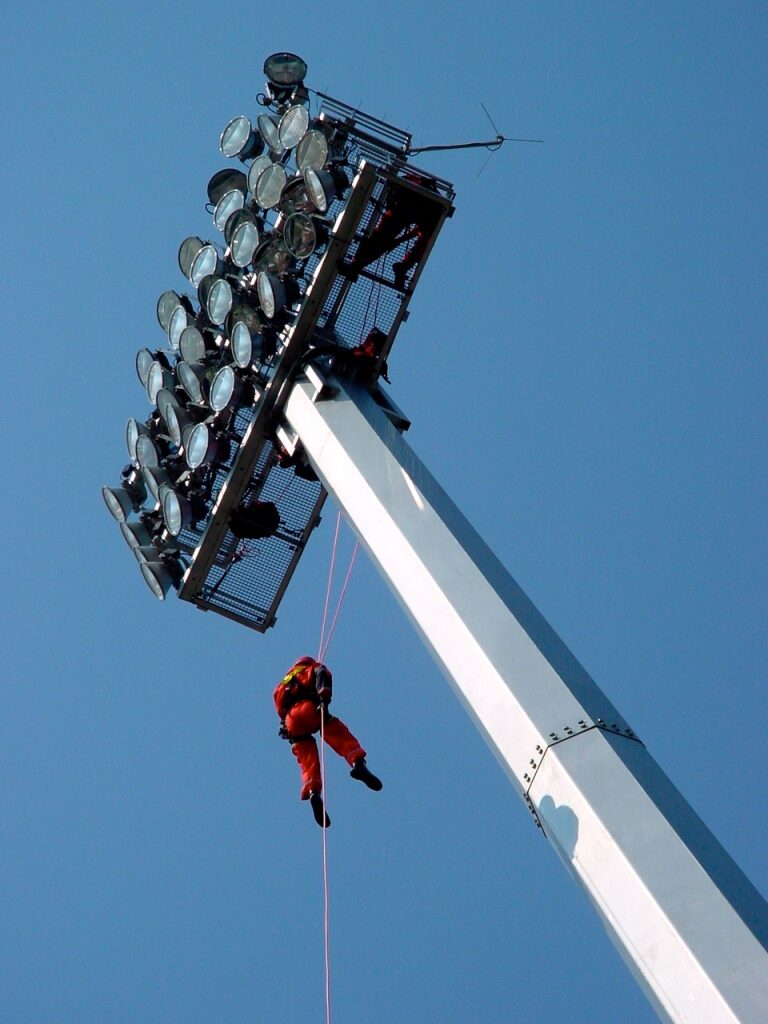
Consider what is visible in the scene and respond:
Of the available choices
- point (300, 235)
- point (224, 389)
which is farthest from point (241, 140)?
point (224, 389)

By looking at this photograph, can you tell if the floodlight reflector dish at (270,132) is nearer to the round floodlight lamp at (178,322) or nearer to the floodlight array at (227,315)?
the floodlight array at (227,315)

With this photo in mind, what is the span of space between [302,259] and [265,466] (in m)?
2.63

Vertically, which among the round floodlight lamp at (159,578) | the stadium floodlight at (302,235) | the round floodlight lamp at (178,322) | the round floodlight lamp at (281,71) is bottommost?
the round floodlight lamp at (159,578)

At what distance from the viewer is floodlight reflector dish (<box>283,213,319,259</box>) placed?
17844 mm

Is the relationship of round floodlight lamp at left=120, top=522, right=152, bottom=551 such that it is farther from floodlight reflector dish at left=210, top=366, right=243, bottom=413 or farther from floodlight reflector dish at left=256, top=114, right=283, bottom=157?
floodlight reflector dish at left=256, top=114, right=283, bottom=157

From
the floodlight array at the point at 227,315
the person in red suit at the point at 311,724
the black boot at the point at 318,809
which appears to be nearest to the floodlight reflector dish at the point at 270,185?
the floodlight array at the point at 227,315

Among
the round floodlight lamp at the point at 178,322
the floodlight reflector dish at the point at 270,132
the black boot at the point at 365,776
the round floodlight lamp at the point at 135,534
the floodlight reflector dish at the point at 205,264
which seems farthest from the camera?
the round floodlight lamp at the point at 135,534

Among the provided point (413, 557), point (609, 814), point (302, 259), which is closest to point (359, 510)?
point (413, 557)

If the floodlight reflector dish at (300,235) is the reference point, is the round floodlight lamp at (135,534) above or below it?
above

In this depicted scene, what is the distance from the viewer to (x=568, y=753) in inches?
453

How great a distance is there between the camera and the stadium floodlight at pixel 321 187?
58.2 feet

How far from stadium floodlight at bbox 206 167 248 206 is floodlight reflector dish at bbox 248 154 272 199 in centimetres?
130

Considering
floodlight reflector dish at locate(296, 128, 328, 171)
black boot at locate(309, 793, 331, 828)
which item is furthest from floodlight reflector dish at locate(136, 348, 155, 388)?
black boot at locate(309, 793, 331, 828)

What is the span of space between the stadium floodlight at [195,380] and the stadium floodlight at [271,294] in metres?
1.70
